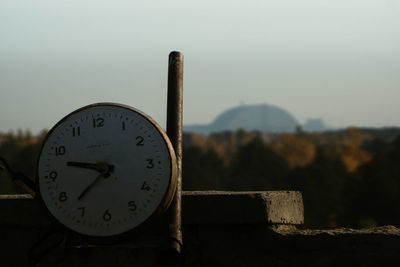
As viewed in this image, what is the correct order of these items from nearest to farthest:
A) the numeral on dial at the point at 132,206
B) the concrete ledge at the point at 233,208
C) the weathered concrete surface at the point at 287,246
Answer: the numeral on dial at the point at 132,206
the weathered concrete surface at the point at 287,246
the concrete ledge at the point at 233,208

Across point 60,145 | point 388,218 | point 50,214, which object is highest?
point 60,145

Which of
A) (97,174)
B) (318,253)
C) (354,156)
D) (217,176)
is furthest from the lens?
(354,156)

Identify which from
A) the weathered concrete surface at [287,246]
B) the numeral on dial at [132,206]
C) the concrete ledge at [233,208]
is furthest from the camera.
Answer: the concrete ledge at [233,208]

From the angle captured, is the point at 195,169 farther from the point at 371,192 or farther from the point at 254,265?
the point at 254,265

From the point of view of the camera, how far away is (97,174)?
2918mm

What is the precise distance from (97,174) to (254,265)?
78cm

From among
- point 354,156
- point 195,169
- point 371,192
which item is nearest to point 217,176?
point 195,169

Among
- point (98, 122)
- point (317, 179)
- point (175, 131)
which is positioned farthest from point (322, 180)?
point (98, 122)

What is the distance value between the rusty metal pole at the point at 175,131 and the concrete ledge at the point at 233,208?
138 millimetres

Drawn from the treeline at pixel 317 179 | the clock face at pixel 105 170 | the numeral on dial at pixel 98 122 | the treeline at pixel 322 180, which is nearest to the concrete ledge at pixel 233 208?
the clock face at pixel 105 170

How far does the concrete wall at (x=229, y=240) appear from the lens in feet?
10.0

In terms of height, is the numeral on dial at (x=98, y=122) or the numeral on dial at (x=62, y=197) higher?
the numeral on dial at (x=98, y=122)

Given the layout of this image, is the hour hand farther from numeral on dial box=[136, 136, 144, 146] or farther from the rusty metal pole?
the rusty metal pole

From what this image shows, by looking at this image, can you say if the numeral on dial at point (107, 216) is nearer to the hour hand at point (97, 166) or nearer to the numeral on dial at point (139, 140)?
the hour hand at point (97, 166)
